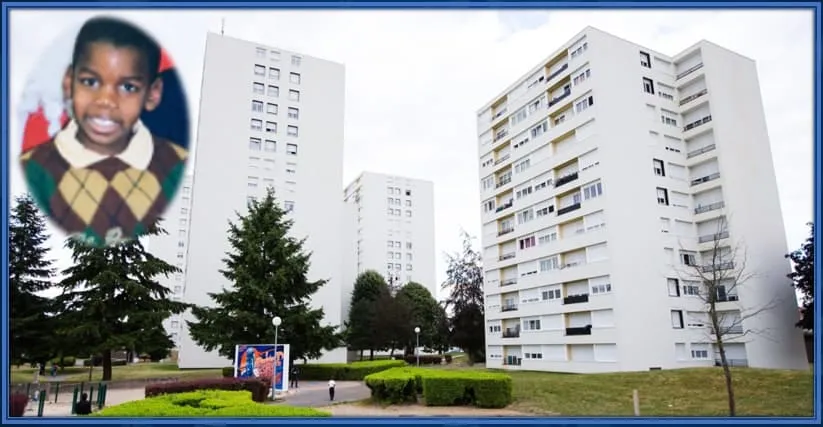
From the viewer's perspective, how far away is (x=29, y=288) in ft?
35.8

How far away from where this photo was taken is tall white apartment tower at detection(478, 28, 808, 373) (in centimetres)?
1550

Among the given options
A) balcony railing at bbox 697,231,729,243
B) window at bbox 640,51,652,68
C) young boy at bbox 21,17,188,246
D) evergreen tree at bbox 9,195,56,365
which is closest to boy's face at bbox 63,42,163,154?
young boy at bbox 21,17,188,246

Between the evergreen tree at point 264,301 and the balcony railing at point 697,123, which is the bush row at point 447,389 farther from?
the balcony railing at point 697,123

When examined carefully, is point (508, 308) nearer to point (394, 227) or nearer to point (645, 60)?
point (645, 60)

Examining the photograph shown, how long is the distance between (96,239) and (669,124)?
17.7 meters

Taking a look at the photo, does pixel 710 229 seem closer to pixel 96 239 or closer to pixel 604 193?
pixel 604 193

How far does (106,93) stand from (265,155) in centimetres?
1423

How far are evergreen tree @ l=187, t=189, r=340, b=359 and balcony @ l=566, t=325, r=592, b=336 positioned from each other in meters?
8.02

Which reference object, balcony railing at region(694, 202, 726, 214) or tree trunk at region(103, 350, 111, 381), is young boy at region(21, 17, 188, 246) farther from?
balcony railing at region(694, 202, 726, 214)

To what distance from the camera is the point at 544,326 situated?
19625 mm

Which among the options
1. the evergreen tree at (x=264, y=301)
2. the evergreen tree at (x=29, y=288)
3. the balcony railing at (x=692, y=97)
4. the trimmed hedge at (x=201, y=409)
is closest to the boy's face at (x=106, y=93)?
the evergreen tree at (x=29, y=288)

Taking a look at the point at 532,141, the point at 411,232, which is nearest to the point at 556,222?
the point at 532,141

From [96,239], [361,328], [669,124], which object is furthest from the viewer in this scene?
[361,328]

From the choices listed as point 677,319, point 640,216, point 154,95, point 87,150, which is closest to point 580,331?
point 677,319
